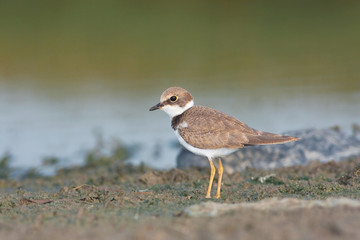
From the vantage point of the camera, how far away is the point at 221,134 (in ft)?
20.7

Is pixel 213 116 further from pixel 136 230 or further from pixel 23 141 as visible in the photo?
pixel 23 141

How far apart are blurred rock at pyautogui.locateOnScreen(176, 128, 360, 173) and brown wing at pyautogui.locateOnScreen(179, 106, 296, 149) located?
284cm

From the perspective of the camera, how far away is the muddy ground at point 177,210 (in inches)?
145

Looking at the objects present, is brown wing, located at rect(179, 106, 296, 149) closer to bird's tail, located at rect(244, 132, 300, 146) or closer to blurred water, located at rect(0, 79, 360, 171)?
bird's tail, located at rect(244, 132, 300, 146)

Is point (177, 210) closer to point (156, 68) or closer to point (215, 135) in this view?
point (215, 135)

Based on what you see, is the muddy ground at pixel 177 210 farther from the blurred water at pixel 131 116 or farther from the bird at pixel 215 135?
the blurred water at pixel 131 116

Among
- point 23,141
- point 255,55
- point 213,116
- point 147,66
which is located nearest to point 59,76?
point 147,66

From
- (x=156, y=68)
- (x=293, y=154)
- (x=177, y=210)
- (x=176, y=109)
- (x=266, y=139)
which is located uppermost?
(x=156, y=68)

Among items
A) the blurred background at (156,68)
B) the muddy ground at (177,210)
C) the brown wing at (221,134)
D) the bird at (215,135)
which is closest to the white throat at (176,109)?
the bird at (215,135)

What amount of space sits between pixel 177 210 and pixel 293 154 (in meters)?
5.12

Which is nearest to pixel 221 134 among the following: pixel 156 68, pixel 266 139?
pixel 266 139

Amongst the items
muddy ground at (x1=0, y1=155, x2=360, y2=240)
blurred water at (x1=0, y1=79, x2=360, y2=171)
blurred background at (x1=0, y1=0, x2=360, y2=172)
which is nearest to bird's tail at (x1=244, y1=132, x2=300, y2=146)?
muddy ground at (x1=0, y1=155, x2=360, y2=240)

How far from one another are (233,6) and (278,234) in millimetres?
20810

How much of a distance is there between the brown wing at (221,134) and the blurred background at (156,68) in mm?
3904
